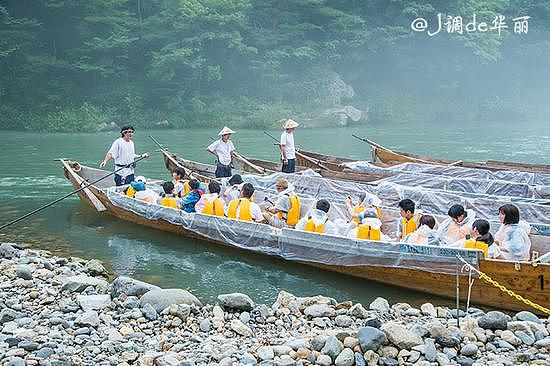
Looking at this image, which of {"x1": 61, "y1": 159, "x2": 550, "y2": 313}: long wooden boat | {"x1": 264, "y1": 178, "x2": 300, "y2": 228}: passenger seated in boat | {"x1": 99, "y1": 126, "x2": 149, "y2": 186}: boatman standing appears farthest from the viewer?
{"x1": 99, "y1": 126, "x2": 149, "y2": 186}: boatman standing

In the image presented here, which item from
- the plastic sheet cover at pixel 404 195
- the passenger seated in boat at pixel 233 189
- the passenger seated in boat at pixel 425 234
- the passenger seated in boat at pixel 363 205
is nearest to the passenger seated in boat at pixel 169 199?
the passenger seated in boat at pixel 233 189

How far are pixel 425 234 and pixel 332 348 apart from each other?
313 centimetres

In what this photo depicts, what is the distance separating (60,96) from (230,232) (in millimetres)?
24797

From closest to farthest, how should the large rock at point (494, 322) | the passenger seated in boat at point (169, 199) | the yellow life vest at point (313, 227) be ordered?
the large rock at point (494, 322) → the yellow life vest at point (313, 227) → the passenger seated in boat at point (169, 199)

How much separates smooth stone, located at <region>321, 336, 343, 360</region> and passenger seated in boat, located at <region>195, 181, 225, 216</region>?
16.1 feet

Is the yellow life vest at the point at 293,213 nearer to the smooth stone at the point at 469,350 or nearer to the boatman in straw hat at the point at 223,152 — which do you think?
the boatman in straw hat at the point at 223,152

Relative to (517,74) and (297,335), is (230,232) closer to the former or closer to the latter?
(297,335)

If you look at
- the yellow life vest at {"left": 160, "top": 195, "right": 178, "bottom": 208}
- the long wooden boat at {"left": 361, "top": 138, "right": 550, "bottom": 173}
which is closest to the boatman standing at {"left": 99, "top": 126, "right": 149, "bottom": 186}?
the yellow life vest at {"left": 160, "top": 195, "right": 178, "bottom": 208}

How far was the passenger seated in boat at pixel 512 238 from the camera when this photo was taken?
691cm

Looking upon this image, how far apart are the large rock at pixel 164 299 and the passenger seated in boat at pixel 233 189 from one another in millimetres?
3878

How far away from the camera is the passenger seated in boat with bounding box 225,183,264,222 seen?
30.2ft

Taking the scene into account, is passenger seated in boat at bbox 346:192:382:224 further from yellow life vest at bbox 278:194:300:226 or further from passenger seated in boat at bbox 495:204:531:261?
passenger seated in boat at bbox 495:204:531:261

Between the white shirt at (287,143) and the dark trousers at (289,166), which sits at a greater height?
the white shirt at (287,143)

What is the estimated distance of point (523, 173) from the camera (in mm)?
11211
